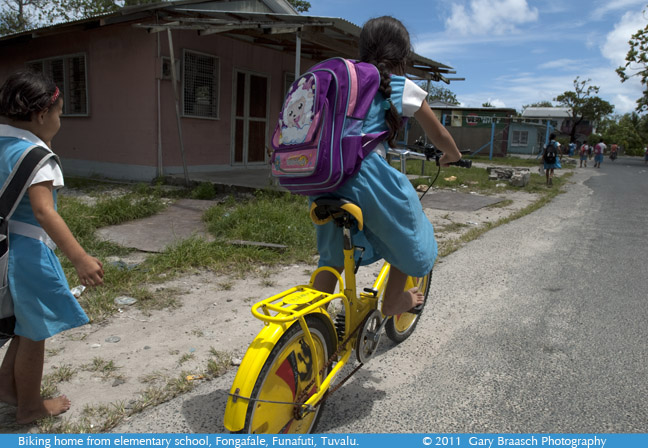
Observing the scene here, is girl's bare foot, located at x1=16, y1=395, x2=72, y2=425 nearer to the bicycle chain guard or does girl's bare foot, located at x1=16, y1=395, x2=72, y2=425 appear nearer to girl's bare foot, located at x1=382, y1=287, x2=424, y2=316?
the bicycle chain guard

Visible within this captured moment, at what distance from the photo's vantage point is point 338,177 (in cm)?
185

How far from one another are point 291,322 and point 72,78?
10905mm

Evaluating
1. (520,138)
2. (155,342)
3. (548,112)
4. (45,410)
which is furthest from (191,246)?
(548,112)

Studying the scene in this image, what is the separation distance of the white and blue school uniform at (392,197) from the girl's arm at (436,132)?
0.24 feet

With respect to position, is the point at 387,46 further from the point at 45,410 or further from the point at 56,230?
the point at 45,410

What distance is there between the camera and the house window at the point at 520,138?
121ft

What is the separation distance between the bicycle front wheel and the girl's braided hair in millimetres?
914

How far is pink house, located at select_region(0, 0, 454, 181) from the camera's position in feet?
28.6

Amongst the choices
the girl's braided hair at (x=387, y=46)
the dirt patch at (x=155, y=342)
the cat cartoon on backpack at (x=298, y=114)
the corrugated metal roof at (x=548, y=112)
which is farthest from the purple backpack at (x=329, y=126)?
the corrugated metal roof at (x=548, y=112)

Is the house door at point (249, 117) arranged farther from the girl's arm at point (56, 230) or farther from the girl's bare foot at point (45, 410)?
the girl's arm at point (56, 230)

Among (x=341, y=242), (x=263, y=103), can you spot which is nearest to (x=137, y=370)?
(x=341, y=242)

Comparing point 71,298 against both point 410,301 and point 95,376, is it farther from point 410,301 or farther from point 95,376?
point 410,301

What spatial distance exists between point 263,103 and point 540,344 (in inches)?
376

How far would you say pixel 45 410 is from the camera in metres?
2.07
